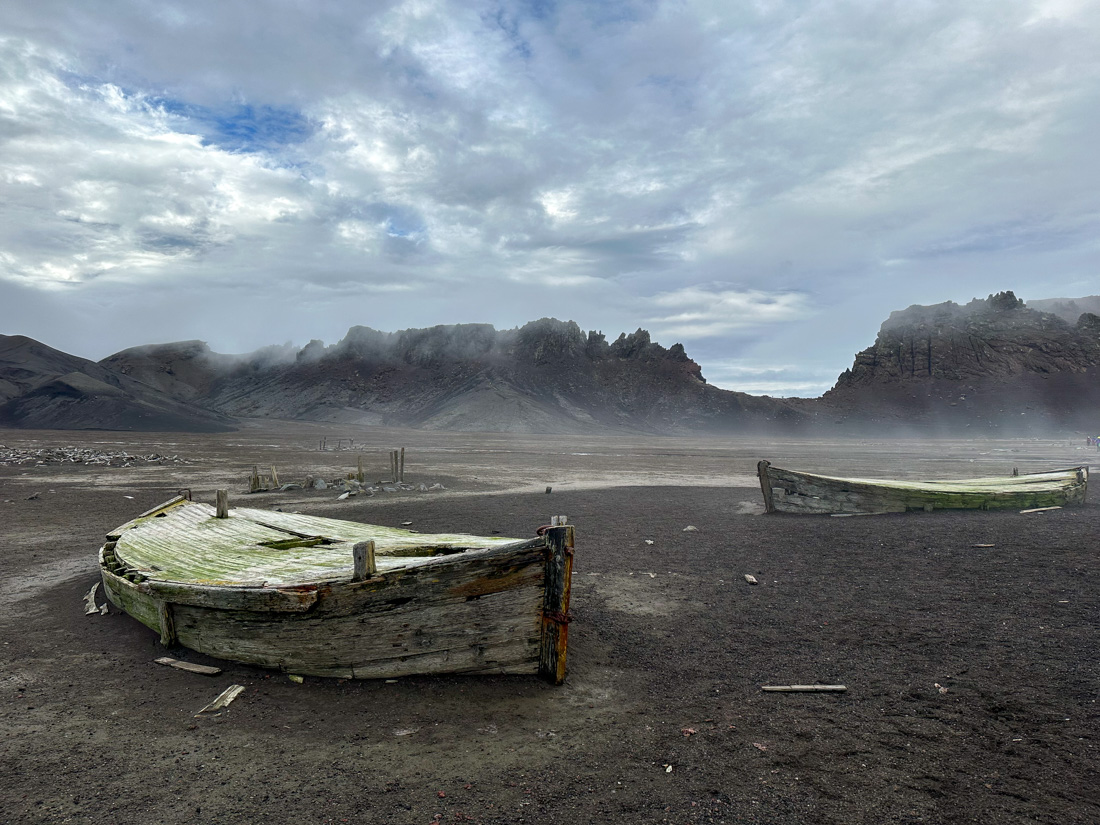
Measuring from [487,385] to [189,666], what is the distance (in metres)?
125

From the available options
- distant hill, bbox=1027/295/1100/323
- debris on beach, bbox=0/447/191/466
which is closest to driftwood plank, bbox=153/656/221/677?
debris on beach, bbox=0/447/191/466

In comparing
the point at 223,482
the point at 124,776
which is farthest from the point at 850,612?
the point at 223,482

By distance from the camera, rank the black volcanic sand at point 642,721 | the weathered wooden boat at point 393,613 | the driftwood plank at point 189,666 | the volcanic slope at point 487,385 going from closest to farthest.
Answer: the black volcanic sand at point 642,721, the weathered wooden boat at point 393,613, the driftwood plank at point 189,666, the volcanic slope at point 487,385

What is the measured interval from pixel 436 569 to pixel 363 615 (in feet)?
2.59

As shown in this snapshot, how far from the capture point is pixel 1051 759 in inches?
173

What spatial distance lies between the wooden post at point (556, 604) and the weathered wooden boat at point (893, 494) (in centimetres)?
1175

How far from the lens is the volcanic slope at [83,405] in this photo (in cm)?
7981

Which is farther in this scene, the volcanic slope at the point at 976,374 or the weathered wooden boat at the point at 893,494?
the volcanic slope at the point at 976,374

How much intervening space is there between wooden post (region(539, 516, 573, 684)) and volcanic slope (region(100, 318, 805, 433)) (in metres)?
100

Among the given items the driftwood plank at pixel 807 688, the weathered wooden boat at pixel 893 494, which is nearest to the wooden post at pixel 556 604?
the driftwood plank at pixel 807 688

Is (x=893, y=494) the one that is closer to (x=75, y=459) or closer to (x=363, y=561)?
(x=363, y=561)

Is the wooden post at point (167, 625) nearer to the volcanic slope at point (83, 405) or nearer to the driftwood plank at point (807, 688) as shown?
the driftwood plank at point (807, 688)

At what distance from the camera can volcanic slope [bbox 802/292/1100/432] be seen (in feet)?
380

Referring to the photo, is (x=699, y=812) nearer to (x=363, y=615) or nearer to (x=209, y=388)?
(x=363, y=615)
